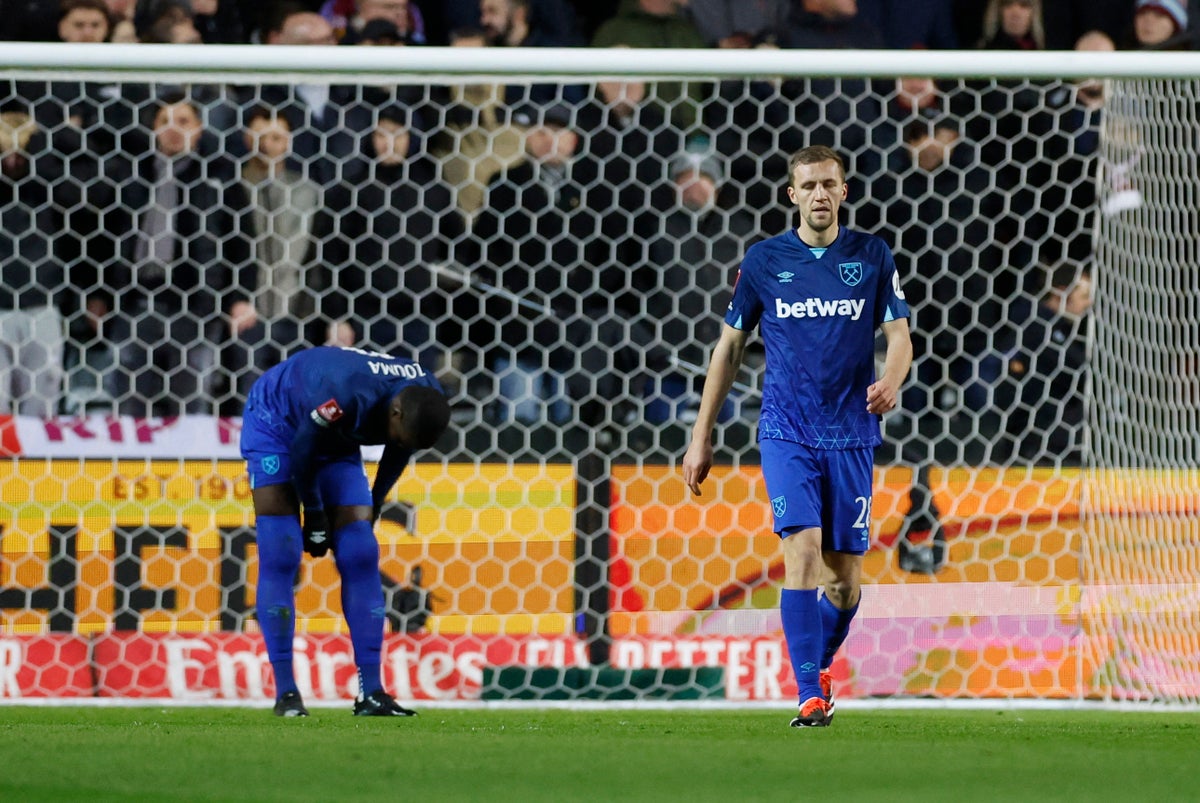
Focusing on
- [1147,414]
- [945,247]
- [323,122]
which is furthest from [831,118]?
[323,122]

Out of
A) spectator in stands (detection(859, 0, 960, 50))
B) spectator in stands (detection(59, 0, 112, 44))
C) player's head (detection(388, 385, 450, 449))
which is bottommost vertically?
player's head (detection(388, 385, 450, 449))

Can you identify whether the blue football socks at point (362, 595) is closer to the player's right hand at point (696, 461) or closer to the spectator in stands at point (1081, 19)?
the player's right hand at point (696, 461)

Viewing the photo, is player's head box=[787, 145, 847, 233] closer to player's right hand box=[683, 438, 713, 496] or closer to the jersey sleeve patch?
player's right hand box=[683, 438, 713, 496]

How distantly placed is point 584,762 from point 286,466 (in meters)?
1.93

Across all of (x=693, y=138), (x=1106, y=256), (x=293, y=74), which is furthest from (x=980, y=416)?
(x=293, y=74)

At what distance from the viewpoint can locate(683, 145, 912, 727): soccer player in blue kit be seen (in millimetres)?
4555

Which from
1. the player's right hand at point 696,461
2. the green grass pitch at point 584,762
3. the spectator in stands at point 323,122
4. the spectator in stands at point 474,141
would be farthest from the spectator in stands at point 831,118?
the green grass pitch at point 584,762

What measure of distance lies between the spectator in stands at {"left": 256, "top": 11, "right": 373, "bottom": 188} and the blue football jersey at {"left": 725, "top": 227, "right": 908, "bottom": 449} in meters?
2.34

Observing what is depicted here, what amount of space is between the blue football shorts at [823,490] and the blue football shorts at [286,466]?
1.27 m

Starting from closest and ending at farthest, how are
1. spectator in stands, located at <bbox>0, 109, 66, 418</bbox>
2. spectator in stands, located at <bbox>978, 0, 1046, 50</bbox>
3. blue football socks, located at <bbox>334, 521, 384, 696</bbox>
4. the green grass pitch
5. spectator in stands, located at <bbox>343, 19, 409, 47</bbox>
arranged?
the green grass pitch < blue football socks, located at <bbox>334, 521, 384, 696</bbox> < spectator in stands, located at <bbox>0, 109, 66, 418</bbox> < spectator in stands, located at <bbox>343, 19, 409, 47</bbox> < spectator in stands, located at <bbox>978, 0, 1046, 50</bbox>

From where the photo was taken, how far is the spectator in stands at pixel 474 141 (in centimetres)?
654

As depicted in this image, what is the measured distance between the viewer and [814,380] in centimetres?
464

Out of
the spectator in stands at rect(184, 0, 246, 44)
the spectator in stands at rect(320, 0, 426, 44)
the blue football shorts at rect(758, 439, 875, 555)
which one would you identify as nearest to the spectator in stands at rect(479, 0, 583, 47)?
the spectator in stands at rect(320, 0, 426, 44)

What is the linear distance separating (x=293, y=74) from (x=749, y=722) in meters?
2.54
